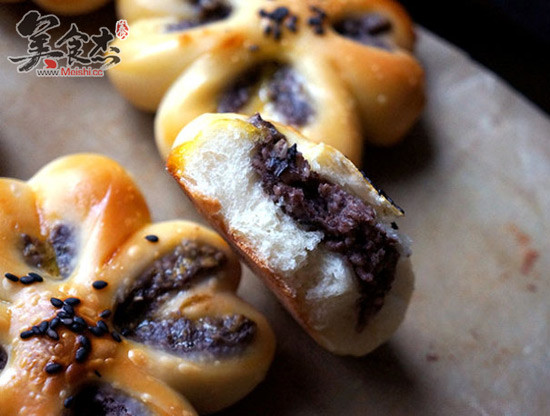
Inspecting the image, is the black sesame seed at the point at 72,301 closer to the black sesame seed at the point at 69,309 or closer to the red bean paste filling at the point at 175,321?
the black sesame seed at the point at 69,309

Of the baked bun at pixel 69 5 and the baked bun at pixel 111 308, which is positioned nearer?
the baked bun at pixel 111 308

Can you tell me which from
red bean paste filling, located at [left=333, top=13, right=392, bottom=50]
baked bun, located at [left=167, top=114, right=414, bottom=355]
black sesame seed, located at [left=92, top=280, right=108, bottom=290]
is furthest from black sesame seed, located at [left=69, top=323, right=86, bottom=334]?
red bean paste filling, located at [left=333, top=13, right=392, bottom=50]

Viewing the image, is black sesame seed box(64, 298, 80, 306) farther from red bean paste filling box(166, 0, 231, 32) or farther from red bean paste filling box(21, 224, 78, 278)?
red bean paste filling box(166, 0, 231, 32)

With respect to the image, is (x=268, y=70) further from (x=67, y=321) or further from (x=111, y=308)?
(x=67, y=321)

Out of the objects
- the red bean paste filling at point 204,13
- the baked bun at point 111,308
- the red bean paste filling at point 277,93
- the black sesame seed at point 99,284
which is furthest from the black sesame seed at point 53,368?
the red bean paste filling at point 204,13

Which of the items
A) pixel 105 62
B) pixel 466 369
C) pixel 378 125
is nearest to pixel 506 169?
pixel 378 125

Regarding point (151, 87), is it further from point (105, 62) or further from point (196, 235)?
point (196, 235)

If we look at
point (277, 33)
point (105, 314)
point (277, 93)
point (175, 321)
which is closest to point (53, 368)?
point (105, 314)
